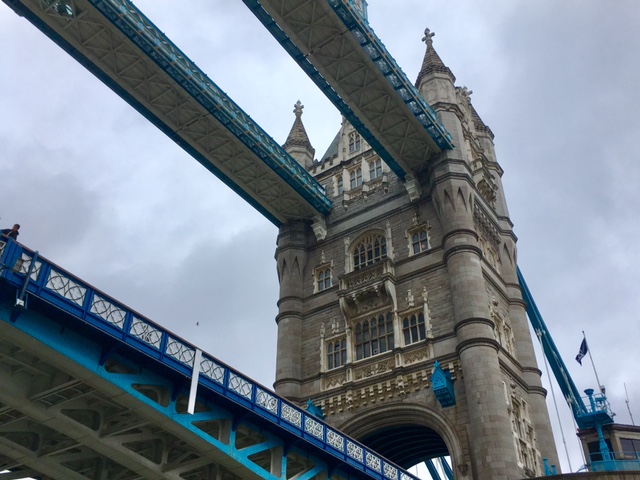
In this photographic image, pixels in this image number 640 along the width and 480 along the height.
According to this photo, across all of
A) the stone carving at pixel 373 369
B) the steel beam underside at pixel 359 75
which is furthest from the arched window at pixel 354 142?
the stone carving at pixel 373 369

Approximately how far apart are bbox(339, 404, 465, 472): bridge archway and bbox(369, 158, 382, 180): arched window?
19.2 meters

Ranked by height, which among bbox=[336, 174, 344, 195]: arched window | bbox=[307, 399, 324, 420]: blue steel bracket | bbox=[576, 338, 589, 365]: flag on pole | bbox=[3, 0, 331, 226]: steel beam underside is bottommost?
bbox=[307, 399, 324, 420]: blue steel bracket

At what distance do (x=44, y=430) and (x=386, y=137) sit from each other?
2860 centimetres

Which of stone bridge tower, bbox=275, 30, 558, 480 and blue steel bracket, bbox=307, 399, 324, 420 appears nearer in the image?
stone bridge tower, bbox=275, 30, 558, 480

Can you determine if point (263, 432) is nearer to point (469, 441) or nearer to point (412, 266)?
point (469, 441)

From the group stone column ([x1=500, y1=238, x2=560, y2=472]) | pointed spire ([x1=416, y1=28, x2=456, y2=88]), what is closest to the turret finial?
pointed spire ([x1=416, y1=28, x2=456, y2=88])

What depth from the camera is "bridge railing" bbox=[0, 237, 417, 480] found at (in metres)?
21.9

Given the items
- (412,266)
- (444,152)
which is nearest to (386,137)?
(444,152)

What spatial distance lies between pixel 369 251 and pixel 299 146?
583 inches

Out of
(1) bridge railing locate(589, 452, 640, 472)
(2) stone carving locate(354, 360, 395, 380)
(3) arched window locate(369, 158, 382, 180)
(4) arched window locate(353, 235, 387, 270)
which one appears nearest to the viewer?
(1) bridge railing locate(589, 452, 640, 472)

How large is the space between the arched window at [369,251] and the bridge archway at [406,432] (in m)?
11.1

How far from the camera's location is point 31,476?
28.8 metres

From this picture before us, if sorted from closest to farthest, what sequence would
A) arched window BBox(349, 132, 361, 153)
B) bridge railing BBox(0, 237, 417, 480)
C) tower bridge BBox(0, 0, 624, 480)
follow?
bridge railing BBox(0, 237, 417, 480) → tower bridge BBox(0, 0, 624, 480) → arched window BBox(349, 132, 361, 153)

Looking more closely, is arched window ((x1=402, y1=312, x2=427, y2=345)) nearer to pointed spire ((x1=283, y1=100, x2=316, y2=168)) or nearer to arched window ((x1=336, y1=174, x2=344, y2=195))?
arched window ((x1=336, y1=174, x2=344, y2=195))
